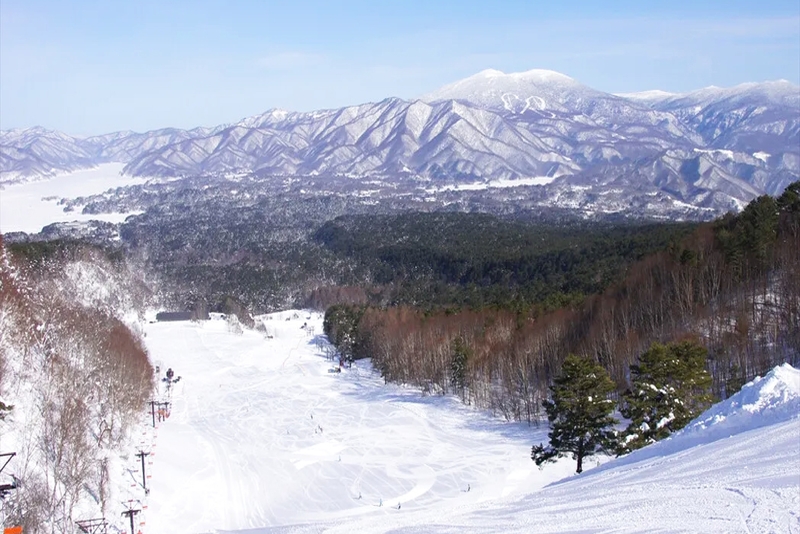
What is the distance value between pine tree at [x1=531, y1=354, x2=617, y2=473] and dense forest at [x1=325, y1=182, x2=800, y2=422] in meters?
8.44

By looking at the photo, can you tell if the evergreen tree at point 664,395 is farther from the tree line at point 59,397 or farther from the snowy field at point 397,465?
the tree line at point 59,397

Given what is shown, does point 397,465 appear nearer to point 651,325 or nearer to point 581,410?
point 581,410

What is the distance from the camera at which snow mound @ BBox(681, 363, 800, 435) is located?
13609mm

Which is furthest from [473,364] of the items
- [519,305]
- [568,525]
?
[568,525]

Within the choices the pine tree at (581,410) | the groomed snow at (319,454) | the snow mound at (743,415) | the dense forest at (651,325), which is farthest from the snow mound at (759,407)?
the dense forest at (651,325)

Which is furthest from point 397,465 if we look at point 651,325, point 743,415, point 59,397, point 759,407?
point 759,407

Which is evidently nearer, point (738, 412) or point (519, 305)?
point (738, 412)

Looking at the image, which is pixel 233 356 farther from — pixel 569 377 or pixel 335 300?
pixel 569 377

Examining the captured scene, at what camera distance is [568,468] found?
2561cm

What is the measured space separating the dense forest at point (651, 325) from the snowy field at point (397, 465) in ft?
7.69

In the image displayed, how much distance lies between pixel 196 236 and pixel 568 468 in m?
133

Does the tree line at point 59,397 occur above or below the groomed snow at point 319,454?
above

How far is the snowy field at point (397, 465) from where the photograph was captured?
34.0ft

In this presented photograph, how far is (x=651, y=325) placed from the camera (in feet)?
120
